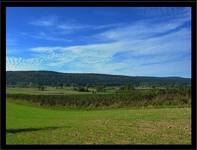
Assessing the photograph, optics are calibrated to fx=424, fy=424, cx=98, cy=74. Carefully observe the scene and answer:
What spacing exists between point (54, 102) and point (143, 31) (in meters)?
2.92

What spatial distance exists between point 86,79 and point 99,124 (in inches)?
68.6

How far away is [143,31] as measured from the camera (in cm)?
737

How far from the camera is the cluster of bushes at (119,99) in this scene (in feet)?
28.1

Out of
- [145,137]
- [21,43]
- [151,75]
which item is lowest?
[145,137]

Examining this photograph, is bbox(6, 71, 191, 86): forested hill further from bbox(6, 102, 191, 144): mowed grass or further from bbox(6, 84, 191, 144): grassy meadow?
bbox(6, 102, 191, 144): mowed grass

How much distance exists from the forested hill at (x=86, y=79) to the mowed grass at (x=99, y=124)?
1.82 ft

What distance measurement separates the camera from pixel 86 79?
22.2 feet

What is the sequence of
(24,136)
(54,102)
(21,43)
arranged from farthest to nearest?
(54,102) < (21,43) < (24,136)

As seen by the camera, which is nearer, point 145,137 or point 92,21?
point 145,137

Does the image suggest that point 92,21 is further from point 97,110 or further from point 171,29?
point 97,110
